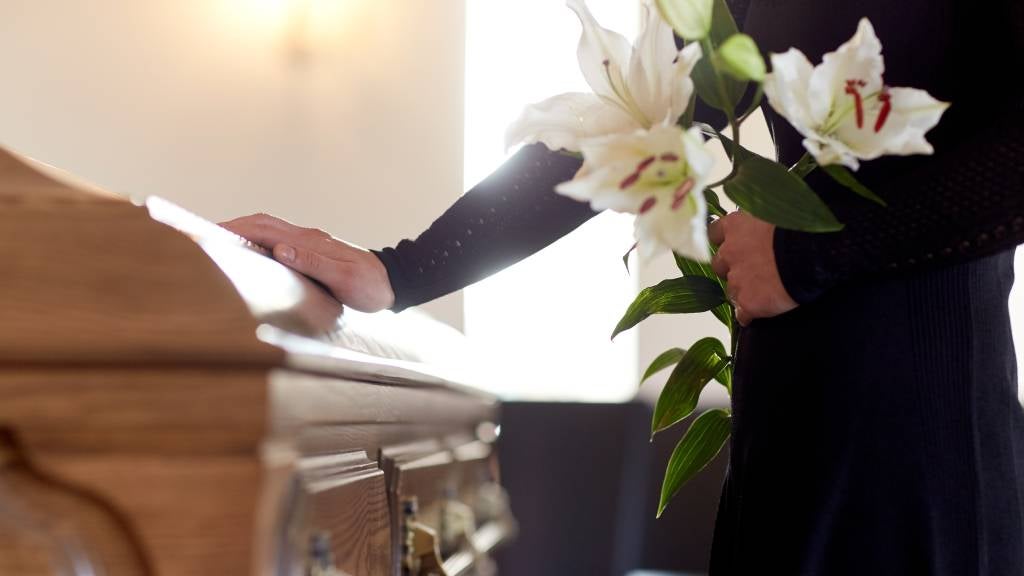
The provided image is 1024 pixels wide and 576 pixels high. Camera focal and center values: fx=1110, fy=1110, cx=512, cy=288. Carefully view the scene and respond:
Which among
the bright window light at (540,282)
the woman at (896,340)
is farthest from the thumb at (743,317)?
the bright window light at (540,282)

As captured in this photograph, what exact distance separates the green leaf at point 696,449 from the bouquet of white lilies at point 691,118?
34 cm

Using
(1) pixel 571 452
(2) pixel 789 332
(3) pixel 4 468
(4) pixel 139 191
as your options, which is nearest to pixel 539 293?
(1) pixel 571 452

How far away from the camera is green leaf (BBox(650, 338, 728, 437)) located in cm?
91

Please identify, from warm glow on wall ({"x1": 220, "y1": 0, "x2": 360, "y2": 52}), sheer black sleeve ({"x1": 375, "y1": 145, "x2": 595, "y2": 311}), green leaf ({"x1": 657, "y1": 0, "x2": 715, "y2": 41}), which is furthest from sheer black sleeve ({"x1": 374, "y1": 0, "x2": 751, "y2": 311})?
warm glow on wall ({"x1": 220, "y1": 0, "x2": 360, "y2": 52})

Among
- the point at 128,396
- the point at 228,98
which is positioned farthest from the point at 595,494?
the point at 128,396

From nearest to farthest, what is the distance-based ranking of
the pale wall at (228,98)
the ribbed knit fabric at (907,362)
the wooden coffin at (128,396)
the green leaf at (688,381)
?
the wooden coffin at (128,396)
the ribbed knit fabric at (907,362)
the green leaf at (688,381)
the pale wall at (228,98)

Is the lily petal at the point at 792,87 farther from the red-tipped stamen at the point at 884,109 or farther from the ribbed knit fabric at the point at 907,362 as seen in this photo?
the ribbed knit fabric at the point at 907,362

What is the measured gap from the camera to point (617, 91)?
0.63 metres

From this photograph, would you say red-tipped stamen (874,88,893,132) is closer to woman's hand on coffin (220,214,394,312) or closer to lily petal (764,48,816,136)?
lily petal (764,48,816,136)

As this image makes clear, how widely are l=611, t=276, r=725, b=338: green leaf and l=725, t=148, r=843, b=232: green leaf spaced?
0.78 feet

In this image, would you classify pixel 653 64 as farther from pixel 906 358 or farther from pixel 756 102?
pixel 906 358

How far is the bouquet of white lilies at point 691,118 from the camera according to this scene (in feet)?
1.71

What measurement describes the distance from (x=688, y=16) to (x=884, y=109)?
0.11 metres

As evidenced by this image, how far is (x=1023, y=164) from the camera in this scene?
0.75m
